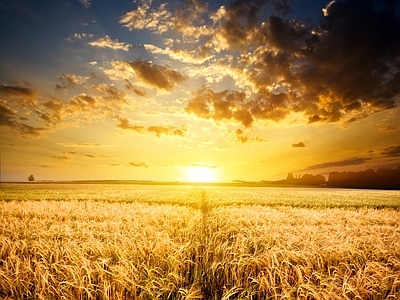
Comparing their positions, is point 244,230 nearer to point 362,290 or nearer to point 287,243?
point 287,243

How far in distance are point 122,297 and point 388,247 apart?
706cm

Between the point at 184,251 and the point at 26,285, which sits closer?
the point at 26,285

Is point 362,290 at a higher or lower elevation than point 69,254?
lower

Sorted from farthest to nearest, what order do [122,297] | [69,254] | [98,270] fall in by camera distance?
[69,254] < [98,270] < [122,297]

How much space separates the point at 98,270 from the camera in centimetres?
462

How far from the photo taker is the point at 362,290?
440 centimetres

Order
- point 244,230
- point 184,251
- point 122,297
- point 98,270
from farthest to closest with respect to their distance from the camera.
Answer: point 244,230, point 184,251, point 98,270, point 122,297

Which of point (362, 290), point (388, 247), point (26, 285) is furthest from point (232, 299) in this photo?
point (388, 247)

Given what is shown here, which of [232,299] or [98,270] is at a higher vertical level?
[98,270]

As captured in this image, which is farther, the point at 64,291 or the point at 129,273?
the point at 129,273

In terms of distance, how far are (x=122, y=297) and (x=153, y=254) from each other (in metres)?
1.57

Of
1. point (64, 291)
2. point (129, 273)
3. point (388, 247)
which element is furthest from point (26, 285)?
point (388, 247)

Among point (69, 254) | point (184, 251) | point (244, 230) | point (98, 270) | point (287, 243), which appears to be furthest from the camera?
point (244, 230)

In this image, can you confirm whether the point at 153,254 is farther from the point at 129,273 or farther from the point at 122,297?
the point at 122,297
